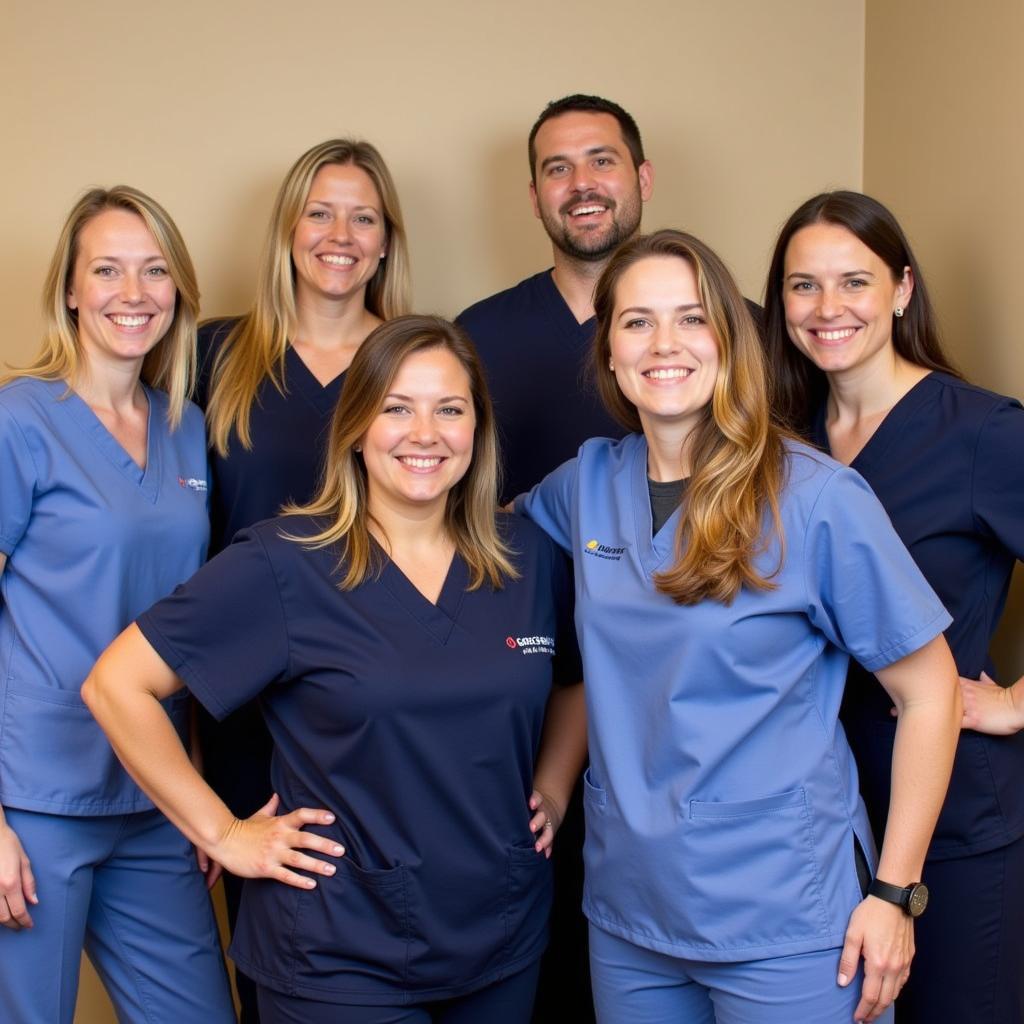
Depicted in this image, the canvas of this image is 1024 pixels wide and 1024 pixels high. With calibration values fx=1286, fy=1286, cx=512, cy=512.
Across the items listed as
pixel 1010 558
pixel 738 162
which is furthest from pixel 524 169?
pixel 1010 558

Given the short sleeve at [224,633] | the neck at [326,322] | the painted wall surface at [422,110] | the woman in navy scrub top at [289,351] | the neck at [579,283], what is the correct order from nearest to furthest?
A: the short sleeve at [224,633] → the woman in navy scrub top at [289,351] → the neck at [326,322] → the neck at [579,283] → the painted wall surface at [422,110]

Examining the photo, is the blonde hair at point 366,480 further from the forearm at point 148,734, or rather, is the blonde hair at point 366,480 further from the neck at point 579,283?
the neck at point 579,283

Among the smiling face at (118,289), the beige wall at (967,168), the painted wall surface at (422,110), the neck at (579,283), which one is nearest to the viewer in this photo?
the smiling face at (118,289)

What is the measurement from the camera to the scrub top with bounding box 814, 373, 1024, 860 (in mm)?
1694

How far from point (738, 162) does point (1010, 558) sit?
1276 millimetres

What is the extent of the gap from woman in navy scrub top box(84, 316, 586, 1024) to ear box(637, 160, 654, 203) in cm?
107

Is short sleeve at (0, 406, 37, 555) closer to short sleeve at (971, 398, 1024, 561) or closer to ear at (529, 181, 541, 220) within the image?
ear at (529, 181, 541, 220)

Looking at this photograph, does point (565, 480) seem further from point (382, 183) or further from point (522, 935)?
point (382, 183)

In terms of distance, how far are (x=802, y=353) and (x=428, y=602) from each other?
74cm

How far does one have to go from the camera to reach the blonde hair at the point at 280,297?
83.8 inches

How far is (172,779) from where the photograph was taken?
1591 mm

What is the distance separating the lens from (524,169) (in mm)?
2732

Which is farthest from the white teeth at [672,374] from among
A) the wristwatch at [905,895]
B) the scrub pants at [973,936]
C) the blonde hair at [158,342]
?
the blonde hair at [158,342]

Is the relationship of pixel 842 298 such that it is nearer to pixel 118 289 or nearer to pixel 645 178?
pixel 645 178
